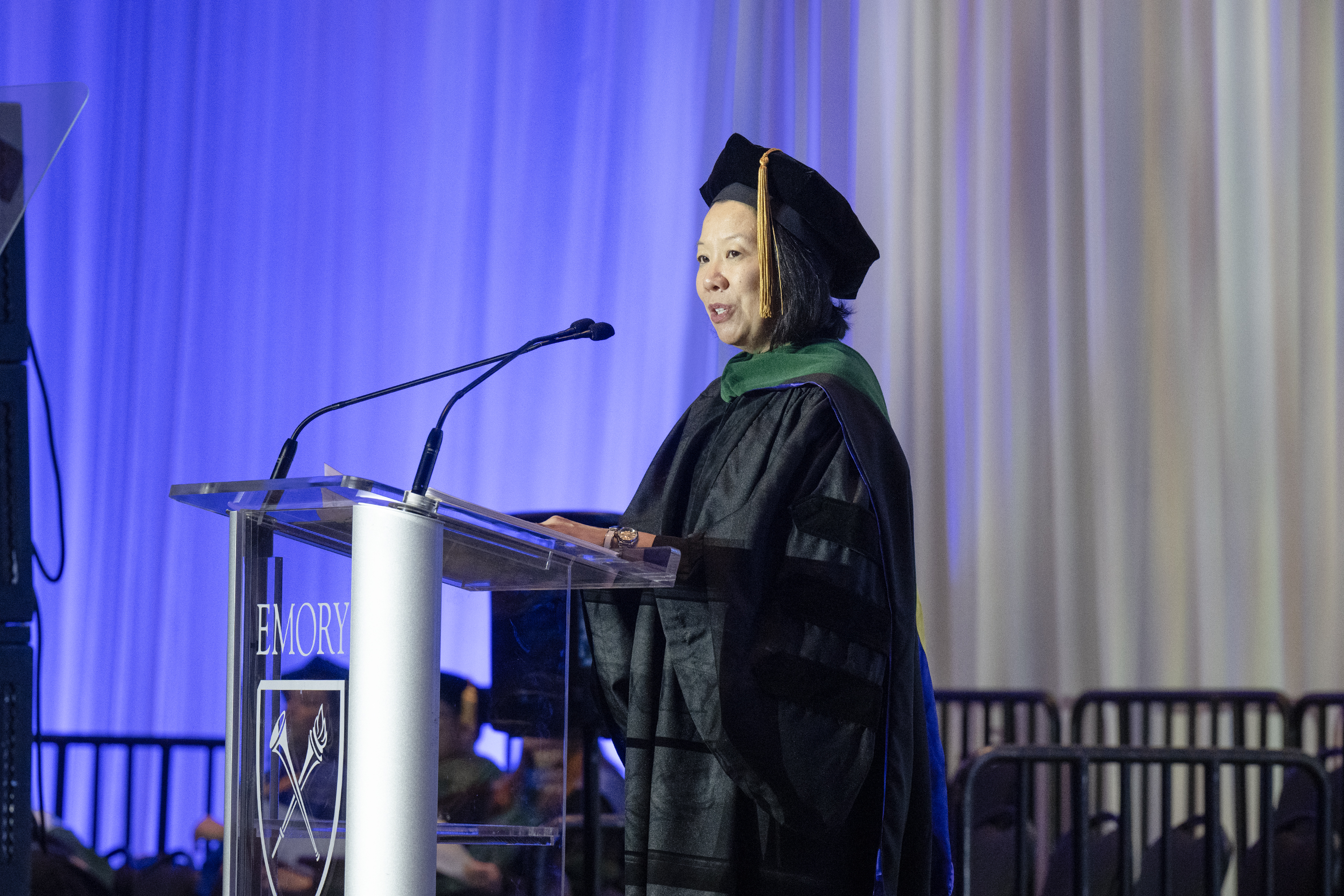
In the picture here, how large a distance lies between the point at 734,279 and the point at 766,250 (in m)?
0.07

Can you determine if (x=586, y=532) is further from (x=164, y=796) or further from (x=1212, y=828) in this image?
(x=164, y=796)


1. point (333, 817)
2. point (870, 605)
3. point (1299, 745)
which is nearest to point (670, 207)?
point (1299, 745)

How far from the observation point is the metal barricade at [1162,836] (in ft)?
7.27

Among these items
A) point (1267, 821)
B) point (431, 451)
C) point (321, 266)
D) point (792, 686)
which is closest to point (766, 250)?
point (792, 686)

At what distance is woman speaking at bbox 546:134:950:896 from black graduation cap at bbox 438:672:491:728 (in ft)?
0.84

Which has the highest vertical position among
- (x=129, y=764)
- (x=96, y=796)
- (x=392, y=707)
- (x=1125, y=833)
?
(x=392, y=707)

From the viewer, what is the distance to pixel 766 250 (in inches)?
79.4

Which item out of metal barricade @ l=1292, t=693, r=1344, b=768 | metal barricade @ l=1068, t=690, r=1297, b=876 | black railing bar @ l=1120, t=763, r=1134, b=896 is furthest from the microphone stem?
metal barricade @ l=1292, t=693, r=1344, b=768

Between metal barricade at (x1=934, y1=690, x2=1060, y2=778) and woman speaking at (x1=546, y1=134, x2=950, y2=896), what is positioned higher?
woman speaking at (x1=546, y1=134, x2=950, y2=896)

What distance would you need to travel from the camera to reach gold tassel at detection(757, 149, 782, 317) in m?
2.01

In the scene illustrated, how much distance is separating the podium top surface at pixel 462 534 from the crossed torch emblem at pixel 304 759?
0.61 ft

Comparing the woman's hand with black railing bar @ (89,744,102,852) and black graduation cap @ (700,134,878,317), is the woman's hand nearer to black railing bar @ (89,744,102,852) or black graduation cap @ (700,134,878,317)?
black graduation cap @ (700,134,878,317)

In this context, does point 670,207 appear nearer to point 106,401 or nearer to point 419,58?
point 419,58

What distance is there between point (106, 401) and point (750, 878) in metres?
3.61
